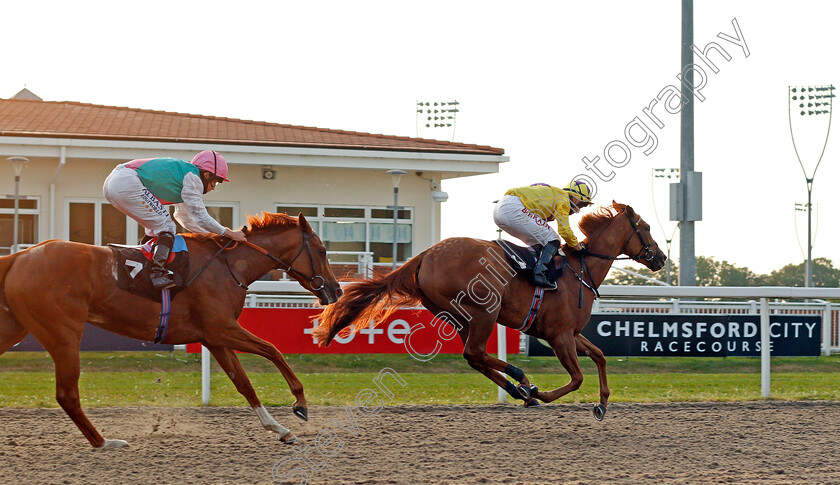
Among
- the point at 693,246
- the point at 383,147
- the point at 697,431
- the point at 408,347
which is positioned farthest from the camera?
the point at 383,147

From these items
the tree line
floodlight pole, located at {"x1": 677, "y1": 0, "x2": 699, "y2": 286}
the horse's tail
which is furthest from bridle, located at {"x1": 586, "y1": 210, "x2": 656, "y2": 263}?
the tree line

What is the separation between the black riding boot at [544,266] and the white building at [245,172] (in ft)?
33.9

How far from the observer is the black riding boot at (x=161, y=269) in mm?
5195

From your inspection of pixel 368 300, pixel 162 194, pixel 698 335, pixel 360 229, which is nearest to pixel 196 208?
pixel 162 194

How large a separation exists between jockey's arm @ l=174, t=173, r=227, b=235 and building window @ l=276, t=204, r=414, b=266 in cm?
1101

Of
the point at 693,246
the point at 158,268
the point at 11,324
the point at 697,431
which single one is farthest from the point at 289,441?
the point at 693,246

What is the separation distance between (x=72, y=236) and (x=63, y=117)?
332 centimetres

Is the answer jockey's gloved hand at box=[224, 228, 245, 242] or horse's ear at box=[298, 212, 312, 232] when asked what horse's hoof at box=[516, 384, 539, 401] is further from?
jockey's gloved hand at box=[224, 228, 245, 242]

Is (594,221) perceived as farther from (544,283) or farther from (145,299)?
(145,299)

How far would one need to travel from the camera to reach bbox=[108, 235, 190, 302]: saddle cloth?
5.16 metres

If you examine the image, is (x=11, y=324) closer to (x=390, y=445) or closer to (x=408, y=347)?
(x=390, y=445)

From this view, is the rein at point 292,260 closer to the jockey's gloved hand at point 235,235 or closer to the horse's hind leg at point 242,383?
the jockey's gloved hand at point 235,235

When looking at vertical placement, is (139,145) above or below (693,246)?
above

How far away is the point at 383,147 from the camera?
55.6 ft
